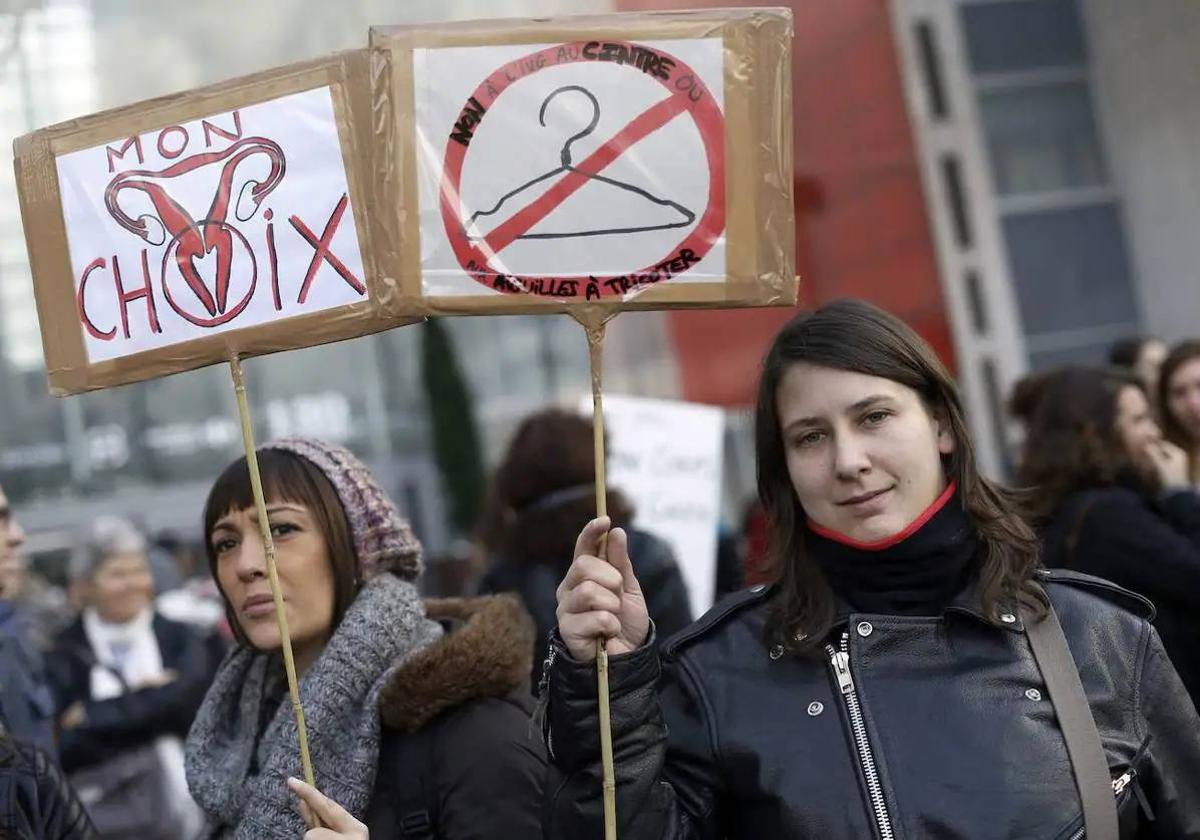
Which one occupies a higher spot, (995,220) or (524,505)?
(995,220)

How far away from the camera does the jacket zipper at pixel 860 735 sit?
2221 mm

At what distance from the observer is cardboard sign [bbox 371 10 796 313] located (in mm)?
2432

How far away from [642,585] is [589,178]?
79.2 inches

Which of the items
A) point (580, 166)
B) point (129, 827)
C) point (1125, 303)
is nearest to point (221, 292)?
point (580, 166)

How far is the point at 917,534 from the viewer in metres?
2.39

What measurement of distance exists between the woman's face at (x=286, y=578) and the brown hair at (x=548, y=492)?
154 centimetres

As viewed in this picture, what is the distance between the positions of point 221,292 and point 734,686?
1.10 meters

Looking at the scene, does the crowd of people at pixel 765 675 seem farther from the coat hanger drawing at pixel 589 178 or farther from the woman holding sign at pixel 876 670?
the coat hanger drawing at pixel 589 178

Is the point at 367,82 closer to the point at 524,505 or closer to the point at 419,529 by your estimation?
the point at 524,505

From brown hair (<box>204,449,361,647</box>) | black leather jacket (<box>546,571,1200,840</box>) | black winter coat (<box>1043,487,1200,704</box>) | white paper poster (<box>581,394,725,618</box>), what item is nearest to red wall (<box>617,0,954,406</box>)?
white paper poster (<box>581,394,725,618</box>)

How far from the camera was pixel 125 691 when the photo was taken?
546 cm

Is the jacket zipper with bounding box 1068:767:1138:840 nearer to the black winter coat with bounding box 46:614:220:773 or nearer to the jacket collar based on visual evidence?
the jacket collar

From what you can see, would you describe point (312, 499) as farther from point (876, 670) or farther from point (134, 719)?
point (134, 719)

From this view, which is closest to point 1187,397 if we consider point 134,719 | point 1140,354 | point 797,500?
point 1140,354
